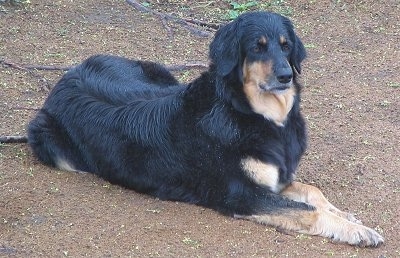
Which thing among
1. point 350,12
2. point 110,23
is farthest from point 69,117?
point 350,12

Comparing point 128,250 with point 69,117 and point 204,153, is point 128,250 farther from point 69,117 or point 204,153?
point 69,117

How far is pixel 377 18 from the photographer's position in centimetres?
1031

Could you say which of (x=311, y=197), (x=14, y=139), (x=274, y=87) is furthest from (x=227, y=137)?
(x=14, y=139)

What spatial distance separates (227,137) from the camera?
225 inches

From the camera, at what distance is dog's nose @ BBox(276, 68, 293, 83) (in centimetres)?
556

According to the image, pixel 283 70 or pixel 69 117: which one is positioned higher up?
pixel 283 70

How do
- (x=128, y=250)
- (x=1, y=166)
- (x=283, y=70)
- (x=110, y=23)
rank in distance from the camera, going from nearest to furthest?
(x=128, y=250) < (x=283, y=70) < (x=1, y=166) < (x=110, y=23)

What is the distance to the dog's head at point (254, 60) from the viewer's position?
18.5 feet

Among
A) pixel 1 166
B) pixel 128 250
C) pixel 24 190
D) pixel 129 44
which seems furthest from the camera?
pixel 129 44

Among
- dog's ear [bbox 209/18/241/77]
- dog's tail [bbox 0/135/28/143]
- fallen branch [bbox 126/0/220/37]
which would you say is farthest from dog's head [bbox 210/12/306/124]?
fallen branch [bbox 126/0/220/37]

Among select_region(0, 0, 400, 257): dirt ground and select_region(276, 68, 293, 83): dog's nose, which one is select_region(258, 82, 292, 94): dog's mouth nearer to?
select_region(276, 68, 293, 83): dog's nose

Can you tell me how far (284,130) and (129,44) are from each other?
13.2 ft

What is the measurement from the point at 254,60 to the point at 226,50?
0.23m

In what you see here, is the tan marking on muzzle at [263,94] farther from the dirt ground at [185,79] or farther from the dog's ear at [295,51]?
the dirt ground at [185,79]
